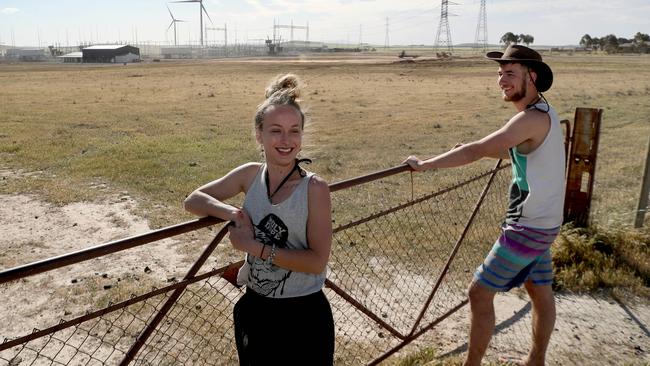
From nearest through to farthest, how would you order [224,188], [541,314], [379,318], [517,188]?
[224,188], [517,188], [541,314], [379,318]

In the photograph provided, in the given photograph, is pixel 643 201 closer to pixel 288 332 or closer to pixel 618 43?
pixel 288 332

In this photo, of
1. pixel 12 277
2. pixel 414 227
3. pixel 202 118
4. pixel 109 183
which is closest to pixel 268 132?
pixel 12 277

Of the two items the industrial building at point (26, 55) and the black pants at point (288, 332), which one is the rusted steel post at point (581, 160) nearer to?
the black pants at point (288, 332)

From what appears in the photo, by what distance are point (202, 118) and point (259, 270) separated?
17.3 metres

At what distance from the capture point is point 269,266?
2193 millimetres

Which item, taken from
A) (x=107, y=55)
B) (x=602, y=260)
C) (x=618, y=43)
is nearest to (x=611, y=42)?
(x=618, y=43)

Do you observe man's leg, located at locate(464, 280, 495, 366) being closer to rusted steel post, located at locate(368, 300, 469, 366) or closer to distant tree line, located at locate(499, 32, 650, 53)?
rusted steel post, located at locate(368, 300, 469, 366)

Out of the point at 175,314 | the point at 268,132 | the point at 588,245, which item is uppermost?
the point at 268,132

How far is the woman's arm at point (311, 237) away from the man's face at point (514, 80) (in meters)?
1.33

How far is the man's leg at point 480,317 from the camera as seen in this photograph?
3039 millimetres

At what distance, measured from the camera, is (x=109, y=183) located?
375 inches

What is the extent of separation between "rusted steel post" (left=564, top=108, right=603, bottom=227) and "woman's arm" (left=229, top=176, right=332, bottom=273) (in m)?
3.87

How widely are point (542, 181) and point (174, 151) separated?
35.2ft

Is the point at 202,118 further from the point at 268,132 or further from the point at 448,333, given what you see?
the point at 268,132
